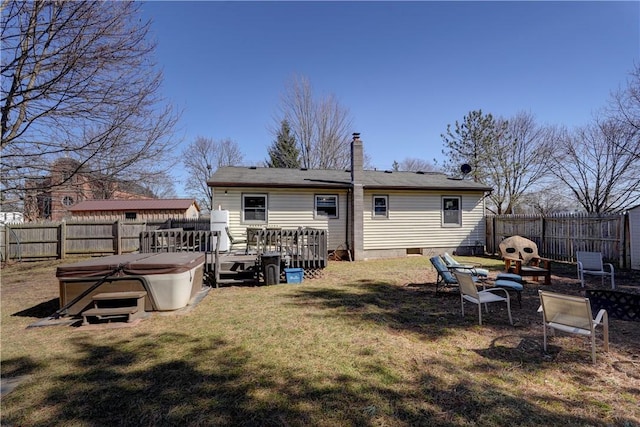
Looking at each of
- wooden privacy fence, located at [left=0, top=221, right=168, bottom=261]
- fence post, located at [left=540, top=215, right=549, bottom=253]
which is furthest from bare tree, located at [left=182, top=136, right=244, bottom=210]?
fence post, located at [left=540, top=215, right=549, bottom=253]

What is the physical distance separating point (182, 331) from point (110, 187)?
18.4 ft

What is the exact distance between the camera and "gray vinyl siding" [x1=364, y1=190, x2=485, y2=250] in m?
13.2

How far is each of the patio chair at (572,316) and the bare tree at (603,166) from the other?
60.1 ft

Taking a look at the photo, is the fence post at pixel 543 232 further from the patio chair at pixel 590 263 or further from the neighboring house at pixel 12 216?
the neighboring house at pixel 12 216

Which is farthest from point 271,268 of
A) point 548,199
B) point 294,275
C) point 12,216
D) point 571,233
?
point 548,199

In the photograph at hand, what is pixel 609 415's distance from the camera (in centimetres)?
251

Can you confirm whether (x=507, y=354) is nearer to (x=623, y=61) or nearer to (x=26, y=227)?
(x=623, y=61)

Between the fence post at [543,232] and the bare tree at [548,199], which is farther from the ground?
the bare tree at [548,199]

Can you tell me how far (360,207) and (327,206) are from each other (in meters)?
1.51

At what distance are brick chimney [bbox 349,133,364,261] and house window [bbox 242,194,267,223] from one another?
152 inches

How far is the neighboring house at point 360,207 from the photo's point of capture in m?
12.2

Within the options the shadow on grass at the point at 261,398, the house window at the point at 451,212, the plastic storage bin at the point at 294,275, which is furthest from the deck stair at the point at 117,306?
the house window at the point at 451,212

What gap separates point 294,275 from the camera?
8406mm

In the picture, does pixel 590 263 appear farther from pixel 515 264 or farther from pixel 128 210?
pixel 128 210
